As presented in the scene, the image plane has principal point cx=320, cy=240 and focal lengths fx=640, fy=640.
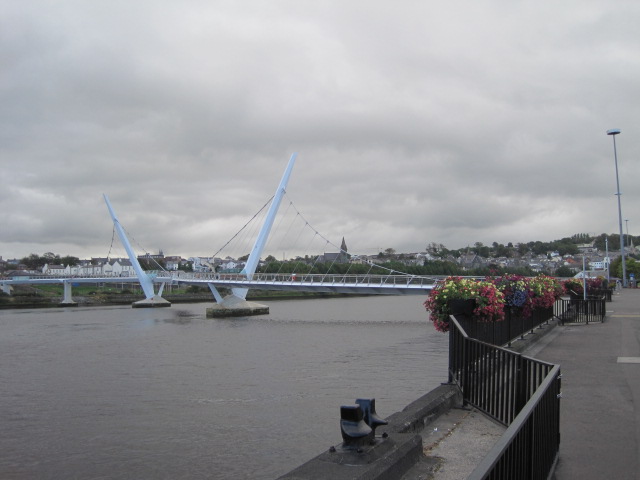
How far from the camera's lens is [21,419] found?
49.9 feet

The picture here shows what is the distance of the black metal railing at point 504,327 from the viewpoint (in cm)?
1028

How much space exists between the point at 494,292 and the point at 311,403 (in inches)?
262

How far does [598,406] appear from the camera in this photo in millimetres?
7754

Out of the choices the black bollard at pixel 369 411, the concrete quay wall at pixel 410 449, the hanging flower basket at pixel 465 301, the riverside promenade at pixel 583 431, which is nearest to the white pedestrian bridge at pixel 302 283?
the hanging flower basket at pixel 465 301

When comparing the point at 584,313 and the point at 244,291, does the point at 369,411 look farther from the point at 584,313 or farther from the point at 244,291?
the point at 244,291

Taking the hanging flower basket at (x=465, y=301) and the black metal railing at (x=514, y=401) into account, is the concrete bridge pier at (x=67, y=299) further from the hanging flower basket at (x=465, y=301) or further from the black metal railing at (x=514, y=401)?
the black metal railing at (x=514, y=401)

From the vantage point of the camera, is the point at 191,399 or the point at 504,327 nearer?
the point at 504,327

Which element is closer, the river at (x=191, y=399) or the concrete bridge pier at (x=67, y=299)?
the river at (x=191, y=399)

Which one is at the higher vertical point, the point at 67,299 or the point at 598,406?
the point at 598,406

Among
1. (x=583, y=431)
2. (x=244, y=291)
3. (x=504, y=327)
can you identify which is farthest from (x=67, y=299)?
(x=583, y=431)

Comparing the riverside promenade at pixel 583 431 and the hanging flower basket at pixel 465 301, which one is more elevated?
the hanging flower basket at pixel 465 301

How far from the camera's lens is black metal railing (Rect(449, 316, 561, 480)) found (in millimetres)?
3510

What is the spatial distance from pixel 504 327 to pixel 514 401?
5.96 m

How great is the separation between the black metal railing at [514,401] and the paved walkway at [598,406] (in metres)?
0.39
